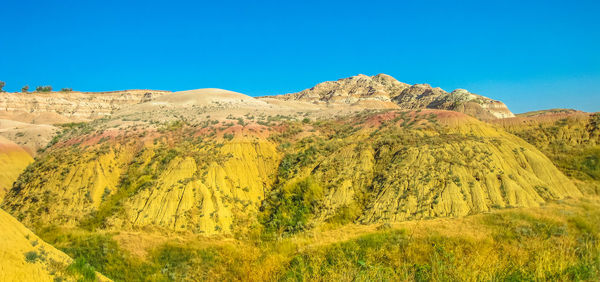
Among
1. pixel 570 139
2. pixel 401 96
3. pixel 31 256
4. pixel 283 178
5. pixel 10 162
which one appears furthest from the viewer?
pixel 401 96

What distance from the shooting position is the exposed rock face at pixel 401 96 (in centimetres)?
6475

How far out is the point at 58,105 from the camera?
73.4 meters

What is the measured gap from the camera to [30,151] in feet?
121

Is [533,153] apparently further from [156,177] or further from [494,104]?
[494,104]

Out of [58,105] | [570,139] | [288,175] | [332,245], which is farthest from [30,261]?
[58,105]

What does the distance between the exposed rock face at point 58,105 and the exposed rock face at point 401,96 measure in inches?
2408

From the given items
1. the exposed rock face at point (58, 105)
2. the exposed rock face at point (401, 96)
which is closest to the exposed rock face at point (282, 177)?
the exposed rock face at point (401, 96)

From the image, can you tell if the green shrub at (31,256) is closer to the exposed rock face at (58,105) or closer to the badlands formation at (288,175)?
the badlands formation at (288,175)

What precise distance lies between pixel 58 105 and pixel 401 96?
104 metres

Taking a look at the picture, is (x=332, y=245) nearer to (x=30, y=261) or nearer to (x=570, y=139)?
(x=30, y=261)

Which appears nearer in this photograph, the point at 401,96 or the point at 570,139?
the point at 570,139

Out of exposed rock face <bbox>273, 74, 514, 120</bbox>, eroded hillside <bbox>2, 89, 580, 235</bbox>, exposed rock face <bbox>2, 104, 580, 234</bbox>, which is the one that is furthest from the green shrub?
exposed rock face <bbox>273, 74, 514, 120</bbox>

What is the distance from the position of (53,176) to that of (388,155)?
29611 mm

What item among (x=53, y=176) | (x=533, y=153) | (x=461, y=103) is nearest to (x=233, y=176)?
(x=53, y=176)
